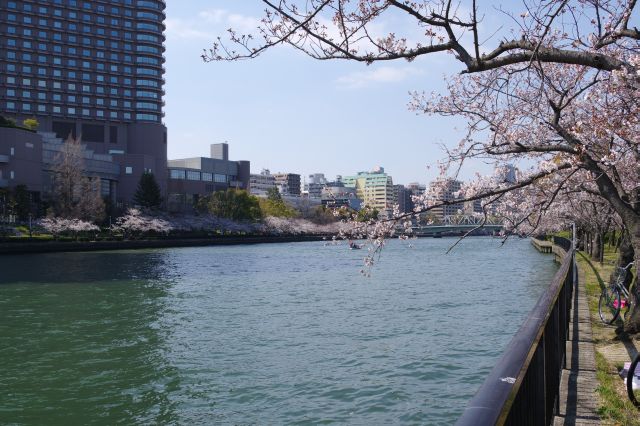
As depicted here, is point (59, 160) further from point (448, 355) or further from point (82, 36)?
point (448, 355)

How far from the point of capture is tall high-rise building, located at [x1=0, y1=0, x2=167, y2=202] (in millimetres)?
106856

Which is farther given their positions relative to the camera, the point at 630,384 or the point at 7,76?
the point at 7,76

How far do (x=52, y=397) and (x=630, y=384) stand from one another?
9396 millimetres

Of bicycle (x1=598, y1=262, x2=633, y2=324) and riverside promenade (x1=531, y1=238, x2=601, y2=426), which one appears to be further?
bicycle (x1=598, y1=262, x2=633, y2=324)

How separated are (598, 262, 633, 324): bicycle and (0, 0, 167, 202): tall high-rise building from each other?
103065 mm

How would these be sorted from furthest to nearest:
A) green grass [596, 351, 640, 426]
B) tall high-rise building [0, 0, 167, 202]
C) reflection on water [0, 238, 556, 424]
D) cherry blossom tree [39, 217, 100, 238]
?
tall high-rise building [0, 0, 167, 202] < cherry blossom tree [39, 217, 100, 238] < reflection on water [0, 238, 556, 424] < green grass [596, 351, 640, 426]

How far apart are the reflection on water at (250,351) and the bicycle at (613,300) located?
8.54 ft

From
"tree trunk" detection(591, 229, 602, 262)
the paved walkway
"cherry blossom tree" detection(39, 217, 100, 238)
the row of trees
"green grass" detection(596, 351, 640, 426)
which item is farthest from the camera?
the row of trees

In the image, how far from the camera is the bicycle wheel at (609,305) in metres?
11.6

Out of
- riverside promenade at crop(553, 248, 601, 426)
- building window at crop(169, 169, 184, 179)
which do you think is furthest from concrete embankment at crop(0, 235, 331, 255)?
building window at crop(169, 169, 184, 179)

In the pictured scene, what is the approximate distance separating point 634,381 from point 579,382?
0.81m

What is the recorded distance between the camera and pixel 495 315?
19.4 metres

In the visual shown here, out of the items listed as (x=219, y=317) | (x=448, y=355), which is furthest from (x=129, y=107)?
(x=448, y=355)

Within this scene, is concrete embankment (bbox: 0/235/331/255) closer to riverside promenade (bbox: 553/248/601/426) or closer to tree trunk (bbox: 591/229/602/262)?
tree trunk (bbox: 591/229/602/262)
